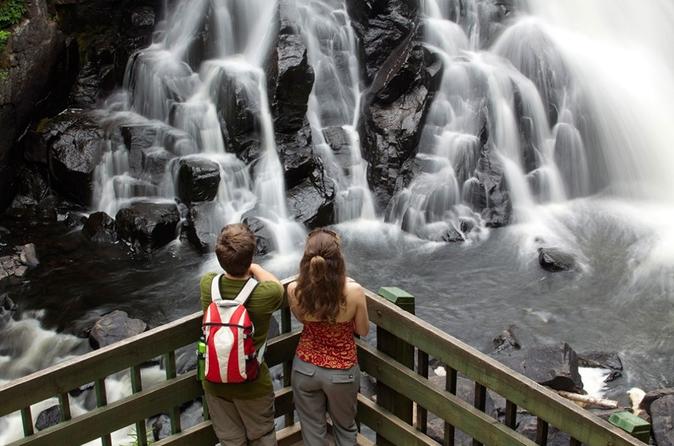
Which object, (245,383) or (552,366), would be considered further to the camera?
(552,366)

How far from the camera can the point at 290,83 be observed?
14.5m

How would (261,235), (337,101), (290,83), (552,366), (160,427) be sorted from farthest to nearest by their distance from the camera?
(337,101) < (290,83) < (261,235) < (552,366) < (160,427)

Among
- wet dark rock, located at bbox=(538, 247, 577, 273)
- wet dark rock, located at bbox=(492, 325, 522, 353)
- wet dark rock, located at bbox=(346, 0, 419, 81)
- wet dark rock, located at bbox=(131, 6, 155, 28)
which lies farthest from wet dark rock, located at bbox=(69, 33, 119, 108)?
wet dark rock, located at bbox=(492, 325, 522, 353)

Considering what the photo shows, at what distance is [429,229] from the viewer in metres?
13.8

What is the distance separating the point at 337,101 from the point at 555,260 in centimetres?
566

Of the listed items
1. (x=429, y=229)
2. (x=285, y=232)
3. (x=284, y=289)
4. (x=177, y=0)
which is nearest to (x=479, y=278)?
(x=429, y=229)

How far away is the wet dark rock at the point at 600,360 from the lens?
977cm

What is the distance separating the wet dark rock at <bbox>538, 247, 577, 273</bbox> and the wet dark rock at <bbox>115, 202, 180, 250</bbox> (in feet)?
19.7

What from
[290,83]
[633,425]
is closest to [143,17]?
[290,83]

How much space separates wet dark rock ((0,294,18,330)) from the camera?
1098 cm

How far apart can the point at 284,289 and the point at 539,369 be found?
4995mm

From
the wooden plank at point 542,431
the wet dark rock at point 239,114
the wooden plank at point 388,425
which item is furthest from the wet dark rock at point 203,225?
the wooden plank at point 542,431

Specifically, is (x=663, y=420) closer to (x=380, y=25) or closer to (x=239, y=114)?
(x=239, y=114)

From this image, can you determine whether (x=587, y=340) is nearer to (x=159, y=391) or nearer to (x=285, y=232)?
(x=285, y=232)
